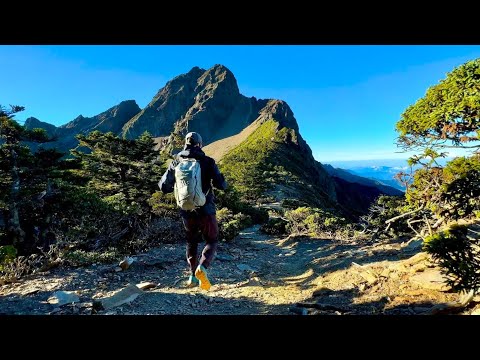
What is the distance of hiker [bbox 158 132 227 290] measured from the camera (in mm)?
3289

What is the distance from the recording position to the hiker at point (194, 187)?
329 cm

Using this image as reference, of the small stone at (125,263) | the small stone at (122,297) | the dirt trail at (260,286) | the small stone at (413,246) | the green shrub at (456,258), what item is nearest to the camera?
the green shrub at (456,258)

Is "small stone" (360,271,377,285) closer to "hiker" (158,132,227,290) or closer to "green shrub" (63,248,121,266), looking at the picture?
"hiker" (158,132,227,290)

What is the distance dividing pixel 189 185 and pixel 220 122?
123m

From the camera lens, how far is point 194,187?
10.7ft

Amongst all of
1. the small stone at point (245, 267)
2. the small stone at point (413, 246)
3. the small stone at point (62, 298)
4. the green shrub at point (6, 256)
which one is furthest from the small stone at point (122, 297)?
the small stone at point (413, 246)

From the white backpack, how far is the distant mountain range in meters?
60.4

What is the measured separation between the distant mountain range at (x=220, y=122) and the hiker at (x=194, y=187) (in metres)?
60.1

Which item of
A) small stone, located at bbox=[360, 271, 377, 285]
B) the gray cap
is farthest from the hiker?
small stone, located at bbox=[360, 271, 377, 285]

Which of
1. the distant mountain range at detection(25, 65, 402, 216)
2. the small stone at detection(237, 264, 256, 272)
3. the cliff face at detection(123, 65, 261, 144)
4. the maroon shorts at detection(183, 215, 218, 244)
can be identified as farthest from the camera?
the cliff face at detection(123, 65, 261, 144)

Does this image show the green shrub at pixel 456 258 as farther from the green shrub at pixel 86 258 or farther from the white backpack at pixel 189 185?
the green shrub at pixel 86 258
